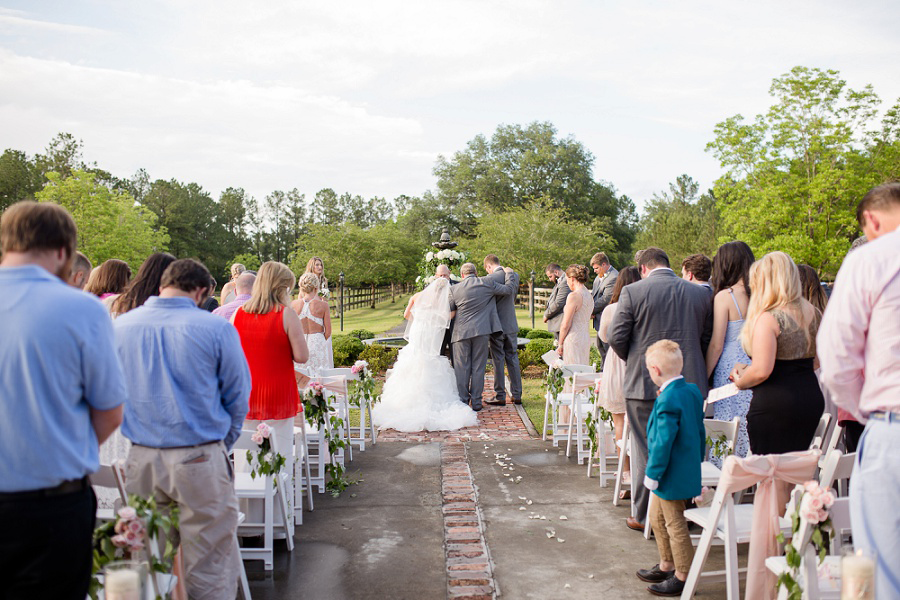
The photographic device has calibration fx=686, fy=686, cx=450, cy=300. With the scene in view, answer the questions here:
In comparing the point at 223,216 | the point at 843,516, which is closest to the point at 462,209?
the point at 223,216

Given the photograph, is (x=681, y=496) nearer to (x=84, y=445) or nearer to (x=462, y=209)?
(x=84, y=445)

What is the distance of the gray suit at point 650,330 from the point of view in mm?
5094

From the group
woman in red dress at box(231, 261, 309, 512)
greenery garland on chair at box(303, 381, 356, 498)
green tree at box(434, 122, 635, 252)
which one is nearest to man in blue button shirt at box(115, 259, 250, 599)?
woman in red dress at box(231, 261, 309, 512)

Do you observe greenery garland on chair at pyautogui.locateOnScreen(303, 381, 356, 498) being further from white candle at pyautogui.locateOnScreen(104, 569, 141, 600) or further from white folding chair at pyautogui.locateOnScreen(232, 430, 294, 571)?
white candle at pyautogui.locateOnScreen(104, 569, 141, 600)

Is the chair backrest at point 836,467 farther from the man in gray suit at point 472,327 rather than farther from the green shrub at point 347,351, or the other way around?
the green shrub at point 347,351

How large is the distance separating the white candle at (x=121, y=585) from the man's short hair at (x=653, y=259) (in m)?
4.18

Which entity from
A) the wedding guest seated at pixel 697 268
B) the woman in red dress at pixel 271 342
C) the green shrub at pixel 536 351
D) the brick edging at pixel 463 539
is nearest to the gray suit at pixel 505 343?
the green shrub at pixel 536 351

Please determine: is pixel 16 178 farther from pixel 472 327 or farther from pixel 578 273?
pixel 578 273

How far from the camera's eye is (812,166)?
3173 centimetres

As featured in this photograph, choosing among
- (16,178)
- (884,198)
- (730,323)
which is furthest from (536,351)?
(16,178)

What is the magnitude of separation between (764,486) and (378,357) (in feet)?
34.8

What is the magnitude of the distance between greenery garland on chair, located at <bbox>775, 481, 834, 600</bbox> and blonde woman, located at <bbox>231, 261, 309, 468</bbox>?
3.26m

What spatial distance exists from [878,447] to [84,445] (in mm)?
2883

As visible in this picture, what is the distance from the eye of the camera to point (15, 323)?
224cm
